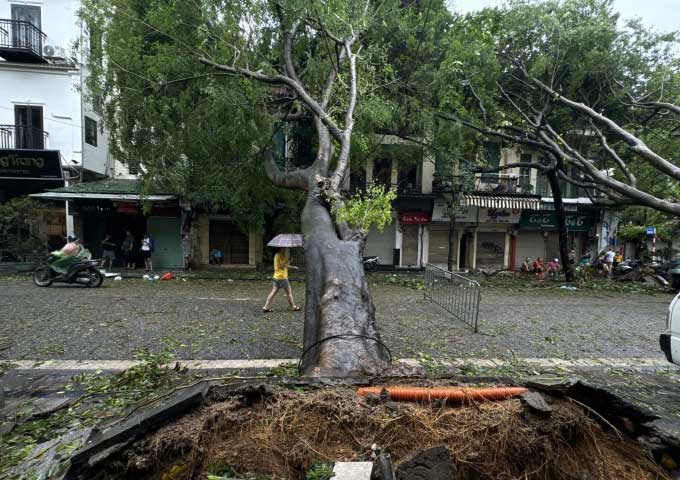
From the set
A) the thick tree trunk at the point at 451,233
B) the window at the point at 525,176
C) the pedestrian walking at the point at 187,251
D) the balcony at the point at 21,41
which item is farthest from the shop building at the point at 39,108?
the window at the point at 525,176

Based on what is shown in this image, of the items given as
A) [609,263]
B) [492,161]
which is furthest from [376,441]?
[609,263]

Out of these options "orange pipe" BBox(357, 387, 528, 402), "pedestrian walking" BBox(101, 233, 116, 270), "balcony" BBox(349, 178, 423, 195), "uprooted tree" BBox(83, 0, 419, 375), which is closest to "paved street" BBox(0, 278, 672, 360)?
"uprooted tree" BBox(83, 0, 419, 375)

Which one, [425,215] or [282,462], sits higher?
[425,215]

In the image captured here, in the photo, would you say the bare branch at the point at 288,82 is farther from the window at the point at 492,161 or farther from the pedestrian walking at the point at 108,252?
the window at the point at 492,161

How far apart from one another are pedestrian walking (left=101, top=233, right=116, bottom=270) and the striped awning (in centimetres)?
1544

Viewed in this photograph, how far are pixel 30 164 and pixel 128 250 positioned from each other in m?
5.21

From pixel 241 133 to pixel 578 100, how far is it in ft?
37.2

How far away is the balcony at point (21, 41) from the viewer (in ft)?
48.6

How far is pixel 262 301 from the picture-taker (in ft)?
30.5

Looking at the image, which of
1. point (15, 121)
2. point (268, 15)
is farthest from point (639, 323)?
point (15, 121)

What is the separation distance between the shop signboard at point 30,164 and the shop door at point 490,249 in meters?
20.1

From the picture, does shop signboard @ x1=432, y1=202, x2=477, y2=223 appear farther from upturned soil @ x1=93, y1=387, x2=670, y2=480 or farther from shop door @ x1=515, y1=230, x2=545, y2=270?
upturned soil @ x1=93, y1=387, x2=670, y2=480

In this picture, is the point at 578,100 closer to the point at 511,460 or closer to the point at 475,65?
the point at 475,65

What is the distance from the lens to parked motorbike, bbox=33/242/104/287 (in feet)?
34.6
